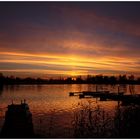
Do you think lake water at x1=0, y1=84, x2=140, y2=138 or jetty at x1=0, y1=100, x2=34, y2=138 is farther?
lake water at x1=0, y1=84, x2=140, y2=138

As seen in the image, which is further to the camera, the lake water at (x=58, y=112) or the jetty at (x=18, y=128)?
the lake water at (x=58, y=112)

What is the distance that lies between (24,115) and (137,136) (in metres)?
10.9

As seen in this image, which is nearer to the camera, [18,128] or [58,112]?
[18,128]

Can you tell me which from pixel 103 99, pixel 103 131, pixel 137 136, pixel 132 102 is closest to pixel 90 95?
pixel 103 99

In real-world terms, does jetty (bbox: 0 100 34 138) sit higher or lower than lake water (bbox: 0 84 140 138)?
higher

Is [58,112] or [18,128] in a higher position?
[18,128]

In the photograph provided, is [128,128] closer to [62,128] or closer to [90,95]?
[62,128]

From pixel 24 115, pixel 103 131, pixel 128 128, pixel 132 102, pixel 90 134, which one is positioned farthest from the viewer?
pixel 132 102

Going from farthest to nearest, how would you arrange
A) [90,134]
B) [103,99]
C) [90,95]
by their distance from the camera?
1. [90,95]
2. [103,99]
3. [90,134]

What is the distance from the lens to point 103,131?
19.0m

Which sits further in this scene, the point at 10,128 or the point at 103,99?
the point at 103,99

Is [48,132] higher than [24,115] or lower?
lower

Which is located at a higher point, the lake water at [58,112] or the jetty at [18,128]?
the jetty at [18,128]

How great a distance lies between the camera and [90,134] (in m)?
17.7
